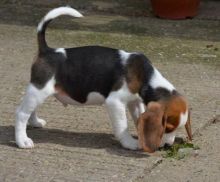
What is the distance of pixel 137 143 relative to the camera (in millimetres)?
6066

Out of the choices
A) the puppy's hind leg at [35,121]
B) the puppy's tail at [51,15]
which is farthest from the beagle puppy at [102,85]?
the puppy's hind leg at [35,121]

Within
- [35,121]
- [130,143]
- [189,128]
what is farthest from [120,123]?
[35,121]

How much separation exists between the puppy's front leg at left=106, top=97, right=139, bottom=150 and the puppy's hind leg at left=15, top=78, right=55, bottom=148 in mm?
490

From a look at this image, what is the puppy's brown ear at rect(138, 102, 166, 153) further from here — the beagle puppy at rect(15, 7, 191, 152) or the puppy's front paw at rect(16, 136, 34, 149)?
the puppy's front paw at rect(16, 136, 34, 149)

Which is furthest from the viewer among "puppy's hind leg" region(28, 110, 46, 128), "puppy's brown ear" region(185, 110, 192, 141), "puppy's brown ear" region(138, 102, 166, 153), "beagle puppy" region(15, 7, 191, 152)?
"puppy's hind leg" region(28, 110, 46, 128)

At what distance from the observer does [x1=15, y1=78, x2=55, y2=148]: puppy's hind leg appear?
6.02 metres

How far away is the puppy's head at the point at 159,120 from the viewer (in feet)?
18.7

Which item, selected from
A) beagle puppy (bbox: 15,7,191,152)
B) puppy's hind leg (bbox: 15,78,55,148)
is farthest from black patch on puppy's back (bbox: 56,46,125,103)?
puppy's hind leg (bbox: 15,78,55,148)

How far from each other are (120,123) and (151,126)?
367 millimetres

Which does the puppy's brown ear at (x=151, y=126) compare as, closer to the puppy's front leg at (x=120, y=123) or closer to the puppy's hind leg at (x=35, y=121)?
the puppy's front leg at (x=120, y=123)

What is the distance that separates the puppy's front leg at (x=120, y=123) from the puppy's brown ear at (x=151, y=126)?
0.85 ft

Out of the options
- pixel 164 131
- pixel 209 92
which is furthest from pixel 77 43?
pixel 164 131

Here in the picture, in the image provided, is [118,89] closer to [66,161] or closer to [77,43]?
[66,161]

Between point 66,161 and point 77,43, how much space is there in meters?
4.14
